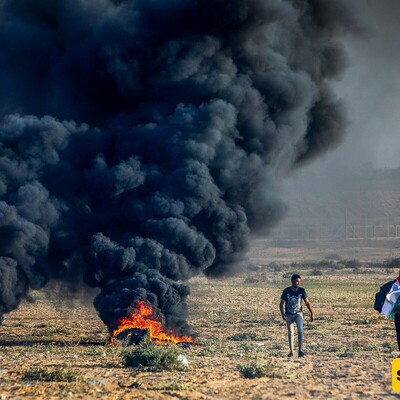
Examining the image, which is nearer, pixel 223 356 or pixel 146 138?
pixel 223 356

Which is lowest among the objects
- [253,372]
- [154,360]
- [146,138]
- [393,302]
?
[253,372]

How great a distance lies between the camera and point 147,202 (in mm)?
31875

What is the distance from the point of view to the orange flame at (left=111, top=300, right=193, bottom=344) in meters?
27.8

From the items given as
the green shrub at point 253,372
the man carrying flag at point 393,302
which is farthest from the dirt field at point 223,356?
the man carrying flag at point 393,302

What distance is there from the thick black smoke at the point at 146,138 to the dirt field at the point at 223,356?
262 cm

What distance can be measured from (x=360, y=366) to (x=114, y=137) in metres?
17.1

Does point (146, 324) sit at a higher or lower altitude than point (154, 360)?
higher

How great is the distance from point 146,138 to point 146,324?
8695 millimetres

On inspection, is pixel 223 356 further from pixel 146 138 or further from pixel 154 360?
pixel 146 138

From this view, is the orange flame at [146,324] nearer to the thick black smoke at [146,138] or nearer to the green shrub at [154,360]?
the thick black smoke at [146,138]

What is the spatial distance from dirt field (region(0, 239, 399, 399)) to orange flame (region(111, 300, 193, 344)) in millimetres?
909

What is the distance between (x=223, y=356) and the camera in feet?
76.7

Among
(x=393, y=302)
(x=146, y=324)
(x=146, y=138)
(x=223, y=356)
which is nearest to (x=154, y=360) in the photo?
(x=223, y=356)

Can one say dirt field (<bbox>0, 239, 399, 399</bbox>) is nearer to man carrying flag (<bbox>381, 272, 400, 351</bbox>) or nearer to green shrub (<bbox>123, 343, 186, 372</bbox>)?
green shrub (<bbox>123, 343, 186, 372</bbox>)
